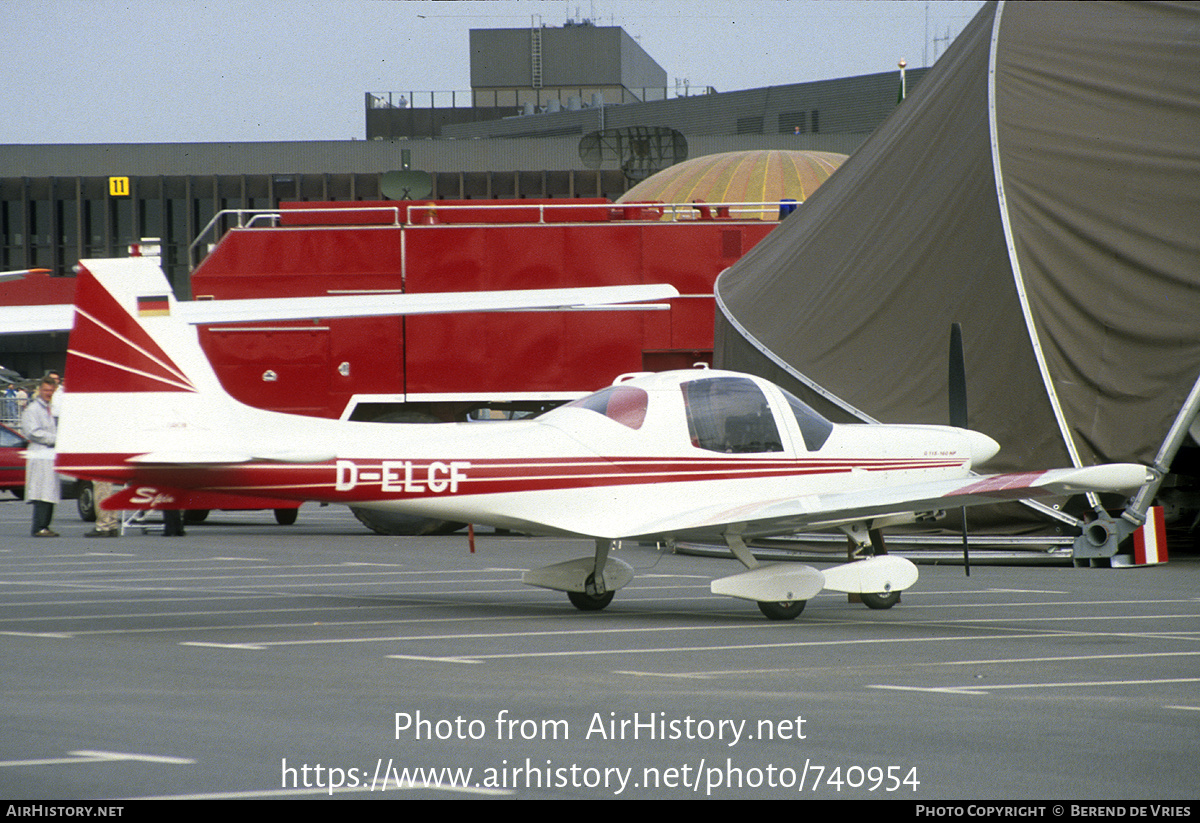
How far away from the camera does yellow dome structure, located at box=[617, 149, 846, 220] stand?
39.0 meters

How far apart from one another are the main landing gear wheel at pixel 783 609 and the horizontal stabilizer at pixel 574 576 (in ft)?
4.28

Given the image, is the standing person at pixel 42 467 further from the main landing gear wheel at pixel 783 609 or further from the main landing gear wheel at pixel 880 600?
the main landing gear wheel at pixel 880 600

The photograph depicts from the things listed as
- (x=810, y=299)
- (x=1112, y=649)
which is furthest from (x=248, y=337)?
(x=1112, y=649)

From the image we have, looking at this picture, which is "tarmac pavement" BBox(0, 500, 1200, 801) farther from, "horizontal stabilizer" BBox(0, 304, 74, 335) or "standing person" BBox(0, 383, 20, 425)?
"standing person" BBox(0, 383, 20, 425)

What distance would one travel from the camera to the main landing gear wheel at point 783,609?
10945 mm

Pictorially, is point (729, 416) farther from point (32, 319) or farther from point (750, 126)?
point (750, 126)

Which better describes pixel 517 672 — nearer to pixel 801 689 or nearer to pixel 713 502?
pixel 801 689

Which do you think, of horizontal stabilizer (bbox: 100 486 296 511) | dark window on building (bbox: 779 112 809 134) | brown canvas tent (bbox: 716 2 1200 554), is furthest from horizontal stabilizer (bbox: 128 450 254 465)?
dark window on building (bbox: 779 112 809 134)

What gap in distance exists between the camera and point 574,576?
38.3ft

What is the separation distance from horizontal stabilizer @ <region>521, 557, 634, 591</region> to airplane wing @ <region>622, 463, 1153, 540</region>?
0.89 meters

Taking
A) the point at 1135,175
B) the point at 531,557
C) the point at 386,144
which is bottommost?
the point at 531,557

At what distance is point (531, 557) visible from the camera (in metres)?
16.8

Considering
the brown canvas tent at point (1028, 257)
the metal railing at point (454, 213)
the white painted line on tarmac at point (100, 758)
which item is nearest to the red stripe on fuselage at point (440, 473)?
the white painted line on tarmac at point (100, 758)

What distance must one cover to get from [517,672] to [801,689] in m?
1.78
